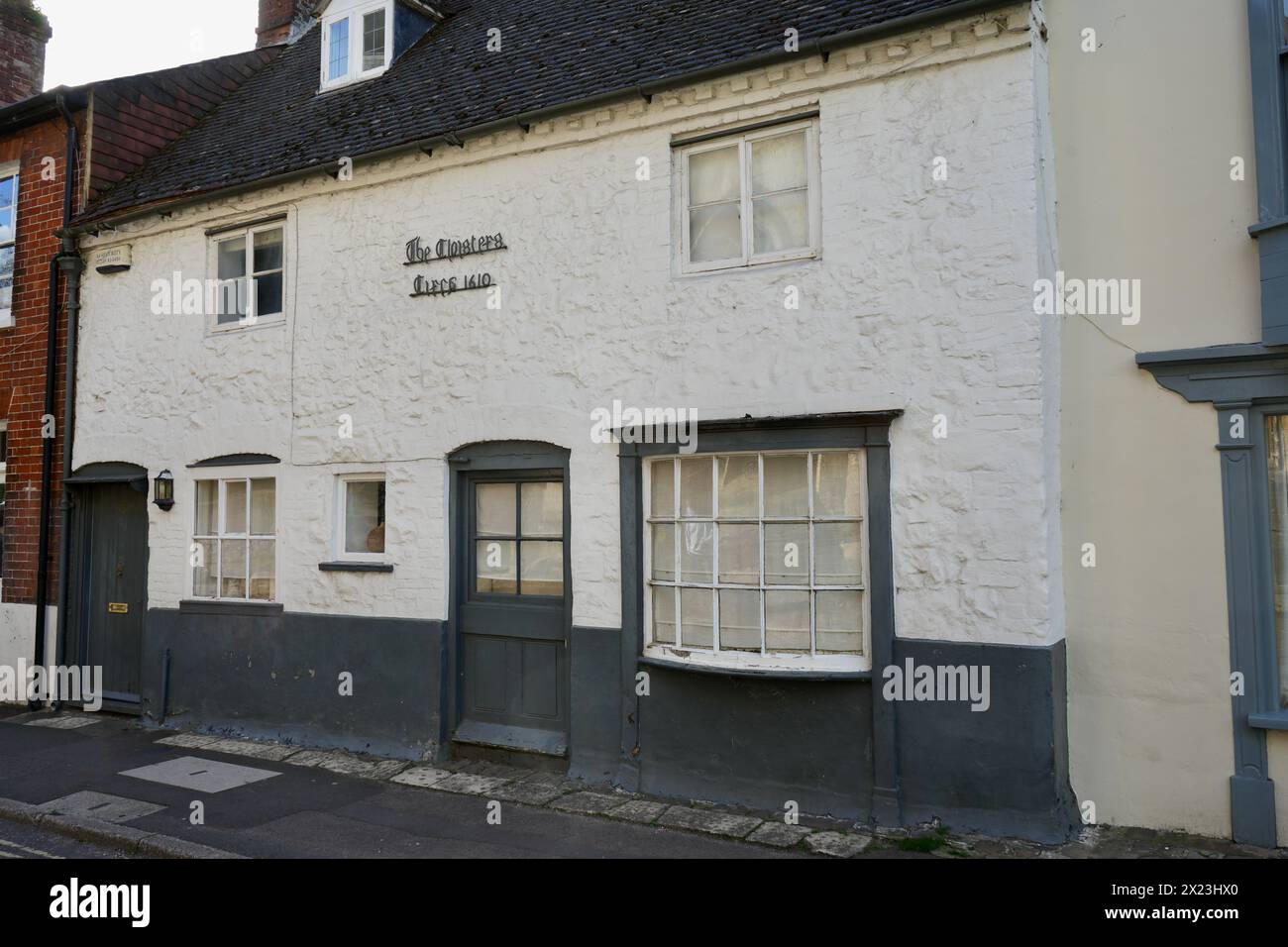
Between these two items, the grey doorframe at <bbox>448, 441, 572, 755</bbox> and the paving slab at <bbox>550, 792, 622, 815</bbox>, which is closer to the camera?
the paving slab at <bbox>550, 792, 622, 815</bbox>

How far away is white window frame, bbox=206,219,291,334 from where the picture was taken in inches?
374

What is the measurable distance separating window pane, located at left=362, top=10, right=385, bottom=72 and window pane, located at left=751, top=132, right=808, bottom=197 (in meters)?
5.90

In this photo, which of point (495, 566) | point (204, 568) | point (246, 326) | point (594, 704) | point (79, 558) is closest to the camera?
point (594, 704)

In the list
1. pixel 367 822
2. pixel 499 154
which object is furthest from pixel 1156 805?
pixel 499 154

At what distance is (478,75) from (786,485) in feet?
18.0

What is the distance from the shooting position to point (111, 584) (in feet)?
35.1

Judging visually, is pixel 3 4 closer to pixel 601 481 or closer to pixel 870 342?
pixel 601 481

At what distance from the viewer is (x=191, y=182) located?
10.1 m

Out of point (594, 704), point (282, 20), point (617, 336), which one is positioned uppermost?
point (282, 20)

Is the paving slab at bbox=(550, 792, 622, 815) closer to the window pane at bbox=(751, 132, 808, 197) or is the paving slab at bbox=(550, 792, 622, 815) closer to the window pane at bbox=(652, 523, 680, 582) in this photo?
the window pane at bbox=(652, 523, 680, 582)

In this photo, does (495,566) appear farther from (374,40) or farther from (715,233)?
(374,40)

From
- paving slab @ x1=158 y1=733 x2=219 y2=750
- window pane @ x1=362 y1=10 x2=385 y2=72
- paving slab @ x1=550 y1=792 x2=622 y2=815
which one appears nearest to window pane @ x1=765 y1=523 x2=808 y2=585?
paving slab @ x1=550 y1=792 x2=622 y2=815

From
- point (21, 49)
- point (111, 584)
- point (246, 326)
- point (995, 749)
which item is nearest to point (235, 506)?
point (246, 326)
